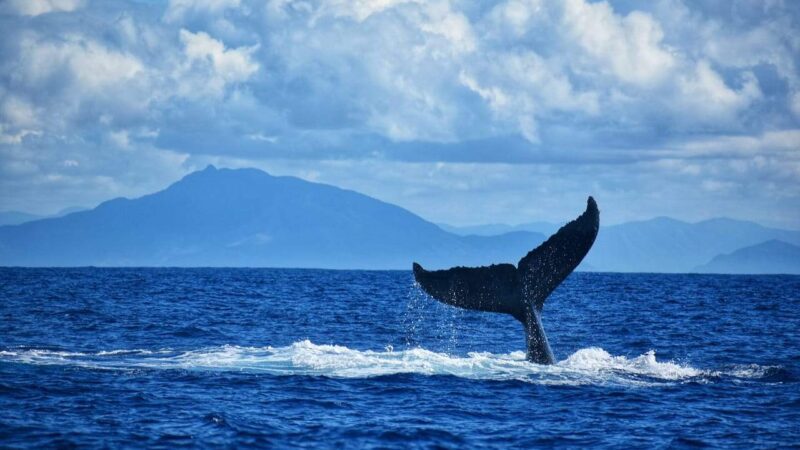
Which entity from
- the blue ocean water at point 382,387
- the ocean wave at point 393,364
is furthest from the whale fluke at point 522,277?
the ocean wave at point 393,364

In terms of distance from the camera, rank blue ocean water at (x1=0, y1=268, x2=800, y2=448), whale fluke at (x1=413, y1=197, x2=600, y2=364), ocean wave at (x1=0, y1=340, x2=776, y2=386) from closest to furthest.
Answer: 1. blue ocean water at (x1=0, y1=268, x2=800, y2=448)
2. whale fluke at (x1=413, y1=197, x2=600, y2=364)
3. ocean wave at (x1=0, y1=340, x2=776, y2=386)

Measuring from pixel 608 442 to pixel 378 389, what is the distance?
484 centimetres

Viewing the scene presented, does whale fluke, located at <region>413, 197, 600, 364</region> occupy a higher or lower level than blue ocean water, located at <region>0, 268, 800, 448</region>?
higher

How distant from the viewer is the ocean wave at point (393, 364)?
18531 mm

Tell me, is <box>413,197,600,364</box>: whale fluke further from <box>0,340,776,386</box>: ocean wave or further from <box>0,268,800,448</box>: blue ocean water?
<box>0,340,776,386</box>: ocean wave

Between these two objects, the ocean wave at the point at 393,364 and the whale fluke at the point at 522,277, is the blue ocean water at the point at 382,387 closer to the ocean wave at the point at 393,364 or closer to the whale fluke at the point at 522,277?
the ocean wave at the point at 393,364

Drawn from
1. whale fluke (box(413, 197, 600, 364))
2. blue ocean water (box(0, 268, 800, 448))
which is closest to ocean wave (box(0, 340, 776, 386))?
blue ocean water (box(0, 268, 800, 448))

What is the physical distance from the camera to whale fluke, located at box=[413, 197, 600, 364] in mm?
15805

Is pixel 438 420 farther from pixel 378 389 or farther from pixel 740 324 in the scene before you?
pixel 740 324

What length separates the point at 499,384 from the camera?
1741cm

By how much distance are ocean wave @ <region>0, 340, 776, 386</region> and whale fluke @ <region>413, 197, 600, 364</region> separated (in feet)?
5.39

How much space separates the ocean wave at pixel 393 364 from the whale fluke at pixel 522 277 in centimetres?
164

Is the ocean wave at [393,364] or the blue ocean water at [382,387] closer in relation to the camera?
the blue ocean water at [382,387]

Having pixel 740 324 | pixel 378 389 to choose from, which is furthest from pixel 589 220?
pixel 740 324
